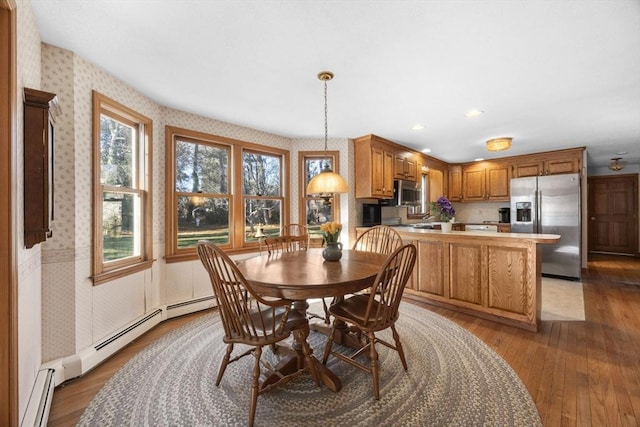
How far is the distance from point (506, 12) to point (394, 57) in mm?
706

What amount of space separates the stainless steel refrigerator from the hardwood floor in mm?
1208

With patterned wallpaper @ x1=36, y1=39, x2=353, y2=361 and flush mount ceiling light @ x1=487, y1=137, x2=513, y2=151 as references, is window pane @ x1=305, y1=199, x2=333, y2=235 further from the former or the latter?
flush mount ceiling light @ x1=487, y1=137, x2=513, y2=151

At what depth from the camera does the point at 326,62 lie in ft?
7.03

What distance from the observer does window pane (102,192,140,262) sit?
246 centimetres

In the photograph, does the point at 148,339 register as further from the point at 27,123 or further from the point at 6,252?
→ the point at 27,123

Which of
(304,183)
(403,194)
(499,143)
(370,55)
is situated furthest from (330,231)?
(499,143)

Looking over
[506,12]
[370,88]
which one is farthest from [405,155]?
[506,12]

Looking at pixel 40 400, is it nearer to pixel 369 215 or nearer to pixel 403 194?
pixel 369 215

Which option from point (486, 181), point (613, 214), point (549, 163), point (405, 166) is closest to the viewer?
point (405, 166)

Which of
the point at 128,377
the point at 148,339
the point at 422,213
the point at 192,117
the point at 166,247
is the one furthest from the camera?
the point at 422,213

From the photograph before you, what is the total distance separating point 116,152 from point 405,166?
4122 mm

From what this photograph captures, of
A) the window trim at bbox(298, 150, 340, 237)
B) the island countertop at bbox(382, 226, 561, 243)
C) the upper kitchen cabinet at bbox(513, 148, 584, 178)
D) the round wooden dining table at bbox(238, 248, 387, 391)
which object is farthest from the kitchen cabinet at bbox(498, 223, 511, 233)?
the round wooden dining table at bbox(238, 248, 387, 391)

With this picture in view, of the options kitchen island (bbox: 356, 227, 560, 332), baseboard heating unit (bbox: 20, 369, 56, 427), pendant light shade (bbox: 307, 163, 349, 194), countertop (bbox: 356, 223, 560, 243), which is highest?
pendant light shade (bbox: 307, 163, 349, 194)

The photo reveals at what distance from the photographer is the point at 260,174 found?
3.96 metres
